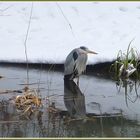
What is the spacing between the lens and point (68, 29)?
6.87 m

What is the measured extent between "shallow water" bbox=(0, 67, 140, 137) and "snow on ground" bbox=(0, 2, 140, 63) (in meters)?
0.49

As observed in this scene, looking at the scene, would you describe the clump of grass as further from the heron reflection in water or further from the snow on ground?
the heron reflection in water

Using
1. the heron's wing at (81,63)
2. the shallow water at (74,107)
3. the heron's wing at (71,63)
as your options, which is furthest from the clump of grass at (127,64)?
the heron's wing at (71,63)

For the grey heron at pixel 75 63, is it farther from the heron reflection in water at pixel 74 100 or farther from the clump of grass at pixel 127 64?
the clump of grass at pixel 127 64

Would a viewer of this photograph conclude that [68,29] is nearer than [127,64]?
No

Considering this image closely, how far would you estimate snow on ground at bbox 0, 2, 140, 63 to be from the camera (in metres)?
6.09

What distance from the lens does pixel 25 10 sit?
7469 mm

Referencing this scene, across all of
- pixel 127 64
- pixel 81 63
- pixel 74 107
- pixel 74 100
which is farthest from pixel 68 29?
pixel 74 107

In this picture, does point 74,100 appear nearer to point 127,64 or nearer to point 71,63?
point 71,63

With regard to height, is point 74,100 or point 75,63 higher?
point 75,63

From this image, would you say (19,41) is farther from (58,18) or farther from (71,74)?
(71,74)

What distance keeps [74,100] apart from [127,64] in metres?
1.10

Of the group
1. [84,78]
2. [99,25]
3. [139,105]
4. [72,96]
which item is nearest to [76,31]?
[99,25]

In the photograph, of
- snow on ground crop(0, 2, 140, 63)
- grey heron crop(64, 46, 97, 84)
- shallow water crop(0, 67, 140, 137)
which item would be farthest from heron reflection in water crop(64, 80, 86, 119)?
snow on ground crop(0, 2, 140, 63)
